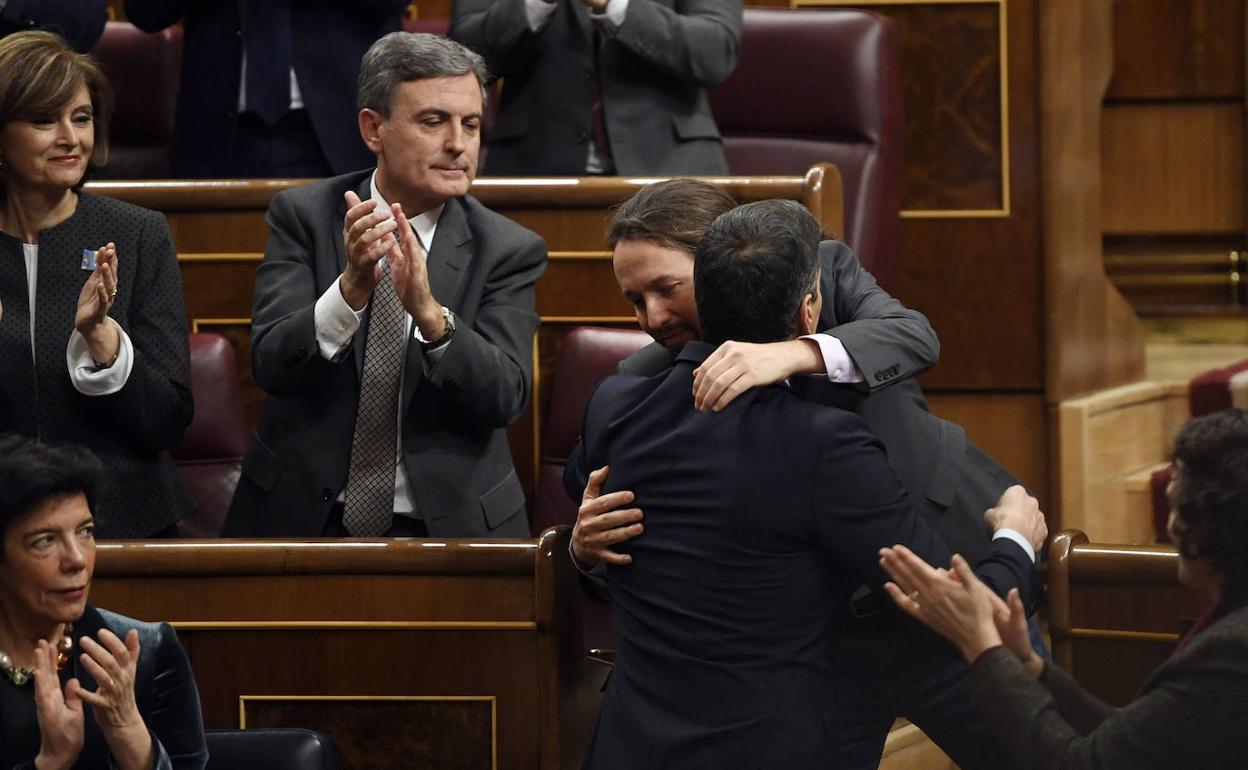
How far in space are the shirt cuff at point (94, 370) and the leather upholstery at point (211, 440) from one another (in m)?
0.18

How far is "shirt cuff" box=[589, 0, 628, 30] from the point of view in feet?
5.52

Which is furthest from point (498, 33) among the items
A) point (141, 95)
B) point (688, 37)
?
point (141, 95)

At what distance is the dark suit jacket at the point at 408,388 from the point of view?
137cm

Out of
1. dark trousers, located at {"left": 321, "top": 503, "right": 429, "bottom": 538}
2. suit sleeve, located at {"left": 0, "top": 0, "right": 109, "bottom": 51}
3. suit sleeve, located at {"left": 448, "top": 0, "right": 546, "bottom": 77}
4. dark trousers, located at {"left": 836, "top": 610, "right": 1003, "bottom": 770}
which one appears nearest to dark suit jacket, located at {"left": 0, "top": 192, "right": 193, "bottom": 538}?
dark trousers, located at {"left": 321, "top": 503, "right": 429, "bottom": 538}

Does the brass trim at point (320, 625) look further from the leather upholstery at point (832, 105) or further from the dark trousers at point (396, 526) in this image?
the leather upholstery at point (832, 105)

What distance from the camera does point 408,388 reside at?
1392 millimetres

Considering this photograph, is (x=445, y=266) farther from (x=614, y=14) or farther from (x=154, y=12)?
(x=154, y=12)

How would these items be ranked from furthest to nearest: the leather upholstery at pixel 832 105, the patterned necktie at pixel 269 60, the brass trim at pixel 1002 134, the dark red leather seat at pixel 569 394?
the brass trim at pixel 1002 134 → the leather upholstery at pixel 832 105 → the patterned necktie at pixel 269 60 → the dark red leather seat at pixel 569 394

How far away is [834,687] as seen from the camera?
3.13ft

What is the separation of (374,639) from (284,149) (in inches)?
26.4

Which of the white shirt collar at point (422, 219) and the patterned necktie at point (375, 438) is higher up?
the white shirt collar at point (422, 219)

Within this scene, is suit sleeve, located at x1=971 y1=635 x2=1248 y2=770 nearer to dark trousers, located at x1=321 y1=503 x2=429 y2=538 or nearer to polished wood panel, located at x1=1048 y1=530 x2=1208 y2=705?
polished wood panel, located at x1=1048 y1=530 x2=1208 y2=705

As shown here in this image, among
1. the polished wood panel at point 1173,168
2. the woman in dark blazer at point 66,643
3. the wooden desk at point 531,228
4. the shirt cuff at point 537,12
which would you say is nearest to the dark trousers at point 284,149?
the wooden desk at point 531,228

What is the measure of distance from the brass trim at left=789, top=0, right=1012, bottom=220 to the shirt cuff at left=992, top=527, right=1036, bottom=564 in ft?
3.66
